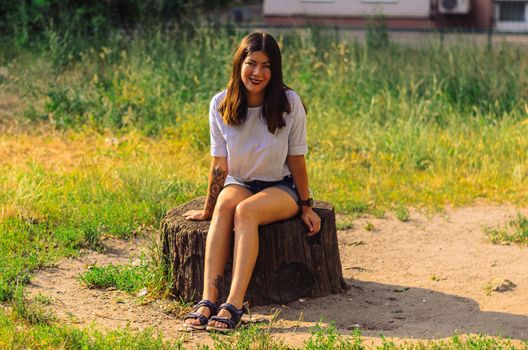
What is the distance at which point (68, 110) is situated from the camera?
12.0 m

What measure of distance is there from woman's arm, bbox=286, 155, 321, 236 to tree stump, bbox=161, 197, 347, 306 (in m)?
0.05

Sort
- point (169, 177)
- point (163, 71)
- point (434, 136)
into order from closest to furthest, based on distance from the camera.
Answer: point (169, 177)
point (434, 136)
point (163, 71)

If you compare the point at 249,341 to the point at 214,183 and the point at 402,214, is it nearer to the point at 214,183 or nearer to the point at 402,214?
the point at 214,183

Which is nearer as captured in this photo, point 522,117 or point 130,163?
point 130,163

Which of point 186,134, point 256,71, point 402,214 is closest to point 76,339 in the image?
point 256,71

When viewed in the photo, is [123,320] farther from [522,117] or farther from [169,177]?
[522,117]

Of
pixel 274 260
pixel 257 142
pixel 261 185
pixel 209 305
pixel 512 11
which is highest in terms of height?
pixel 257 142

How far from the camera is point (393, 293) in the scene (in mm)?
6883

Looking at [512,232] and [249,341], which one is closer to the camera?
[249,341]

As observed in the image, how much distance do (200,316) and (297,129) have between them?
1.36 m

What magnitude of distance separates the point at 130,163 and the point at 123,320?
3931mm

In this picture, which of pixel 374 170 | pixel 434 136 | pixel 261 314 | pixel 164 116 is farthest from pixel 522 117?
pixel 261 314

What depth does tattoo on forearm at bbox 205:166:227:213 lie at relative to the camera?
21.1 feet

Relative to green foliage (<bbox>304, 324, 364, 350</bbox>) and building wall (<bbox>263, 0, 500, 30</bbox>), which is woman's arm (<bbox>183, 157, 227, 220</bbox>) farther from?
building wall (<bbox>263, 0, 500, 30</bbox>)
